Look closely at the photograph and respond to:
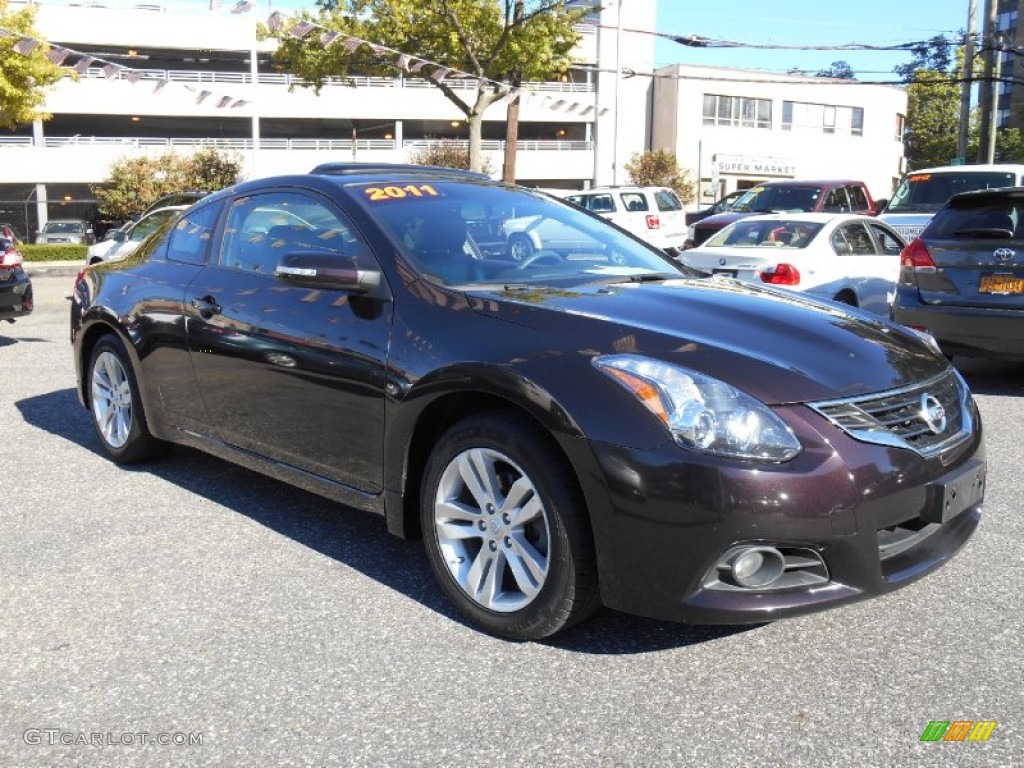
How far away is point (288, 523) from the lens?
4.39 metres

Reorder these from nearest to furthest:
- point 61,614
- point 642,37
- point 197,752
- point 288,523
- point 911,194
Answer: point 197,752, point 61,614, point 288,523, point 911,194, point 642,37

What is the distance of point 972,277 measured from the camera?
7340mm

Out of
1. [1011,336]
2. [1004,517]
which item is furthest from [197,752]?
[1011,336]

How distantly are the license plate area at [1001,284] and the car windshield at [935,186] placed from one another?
20.1 ft

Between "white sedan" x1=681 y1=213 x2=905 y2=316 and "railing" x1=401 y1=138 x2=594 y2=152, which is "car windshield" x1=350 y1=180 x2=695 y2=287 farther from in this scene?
"railing" x1=401 y1=138 x2=594 y2=152

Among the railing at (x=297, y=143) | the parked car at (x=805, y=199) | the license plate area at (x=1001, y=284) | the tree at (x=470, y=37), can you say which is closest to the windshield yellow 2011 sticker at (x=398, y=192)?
the license plate area at (x=1001, y=284)

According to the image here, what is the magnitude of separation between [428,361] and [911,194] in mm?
12093

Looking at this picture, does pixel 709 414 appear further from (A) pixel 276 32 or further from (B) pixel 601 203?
(B) pixel 601 203

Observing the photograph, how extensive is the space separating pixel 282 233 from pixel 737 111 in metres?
52.7

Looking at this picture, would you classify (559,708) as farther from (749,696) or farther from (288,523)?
(288,523)

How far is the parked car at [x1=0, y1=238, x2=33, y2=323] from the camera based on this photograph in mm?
9703

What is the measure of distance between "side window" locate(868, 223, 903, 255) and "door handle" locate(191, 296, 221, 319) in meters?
7.83

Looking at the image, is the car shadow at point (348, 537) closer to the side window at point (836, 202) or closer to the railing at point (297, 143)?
the side window at point (836, 202)

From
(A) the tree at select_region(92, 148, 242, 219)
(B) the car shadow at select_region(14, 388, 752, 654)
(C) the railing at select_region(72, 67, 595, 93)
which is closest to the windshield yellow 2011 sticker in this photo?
(B) the car shadow at select_region(14, 388, 752, 654)
